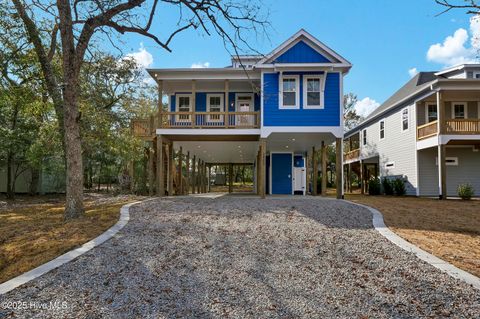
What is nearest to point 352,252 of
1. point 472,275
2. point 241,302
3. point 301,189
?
point 472,275

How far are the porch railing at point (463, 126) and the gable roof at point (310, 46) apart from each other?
6.66 metres

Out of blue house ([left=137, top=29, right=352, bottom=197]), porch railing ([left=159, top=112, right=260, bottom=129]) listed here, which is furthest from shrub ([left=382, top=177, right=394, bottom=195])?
porch railing ([left=159, top=112, right=260, bottom=129])

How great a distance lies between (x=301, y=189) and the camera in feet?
66.2

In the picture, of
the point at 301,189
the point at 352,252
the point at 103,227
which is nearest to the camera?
the point at 352,252

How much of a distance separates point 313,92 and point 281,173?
6.72 meters

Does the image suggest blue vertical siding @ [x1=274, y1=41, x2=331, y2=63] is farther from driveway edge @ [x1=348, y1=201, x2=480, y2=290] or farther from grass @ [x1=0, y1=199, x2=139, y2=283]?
grass @ [x1=0, y1=199, x2=139, y2=283]

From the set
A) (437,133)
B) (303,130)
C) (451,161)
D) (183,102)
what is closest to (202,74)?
(183,102)

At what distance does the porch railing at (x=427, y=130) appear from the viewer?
56.6ft

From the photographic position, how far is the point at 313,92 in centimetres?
1491

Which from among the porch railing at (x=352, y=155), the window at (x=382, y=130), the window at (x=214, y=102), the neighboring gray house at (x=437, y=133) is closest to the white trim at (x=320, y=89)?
the window at (x=214, y=102)

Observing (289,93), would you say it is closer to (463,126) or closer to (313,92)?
(313,92)

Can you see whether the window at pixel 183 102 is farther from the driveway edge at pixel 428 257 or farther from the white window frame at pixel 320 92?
the driveway edge at pixel 428 257

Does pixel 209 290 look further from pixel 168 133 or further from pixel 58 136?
pixel 58 136

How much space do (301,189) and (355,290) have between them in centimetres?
1576
